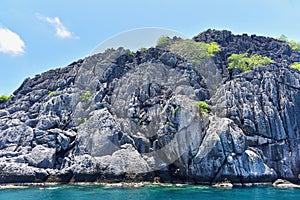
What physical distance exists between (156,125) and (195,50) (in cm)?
2470

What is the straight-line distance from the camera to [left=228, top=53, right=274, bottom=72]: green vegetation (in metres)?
65.8

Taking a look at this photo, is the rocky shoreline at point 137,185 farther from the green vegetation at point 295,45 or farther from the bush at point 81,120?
the green vegetation at point 295,45

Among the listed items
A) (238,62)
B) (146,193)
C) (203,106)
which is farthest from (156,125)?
(238,62)

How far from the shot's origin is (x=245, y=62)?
67.2m

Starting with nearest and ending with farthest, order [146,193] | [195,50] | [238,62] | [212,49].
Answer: [146,193], [238,62], [195,50], [212,49]

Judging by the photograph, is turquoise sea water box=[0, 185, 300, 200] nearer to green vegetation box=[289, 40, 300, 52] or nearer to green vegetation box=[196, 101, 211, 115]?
green vegetation box=[196, 101, 211, 115]

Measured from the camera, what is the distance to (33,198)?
1538 inches

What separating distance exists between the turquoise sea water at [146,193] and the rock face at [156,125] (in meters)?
5.03

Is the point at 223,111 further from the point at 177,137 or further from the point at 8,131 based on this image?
the point at 8,131

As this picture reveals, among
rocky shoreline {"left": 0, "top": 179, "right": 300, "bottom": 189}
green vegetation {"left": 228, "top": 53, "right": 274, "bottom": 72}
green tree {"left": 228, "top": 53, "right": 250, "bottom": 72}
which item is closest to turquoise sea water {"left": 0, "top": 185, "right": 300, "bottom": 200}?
rocky shoreline {"left": 0, "top": 179, "right": 300, "bottom": 189}

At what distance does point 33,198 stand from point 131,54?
144 ft

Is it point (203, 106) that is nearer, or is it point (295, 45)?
point (203, 106)

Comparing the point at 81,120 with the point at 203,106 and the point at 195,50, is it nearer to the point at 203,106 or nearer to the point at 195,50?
the point at 203,106

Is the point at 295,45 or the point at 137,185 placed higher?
the point at 295,45
